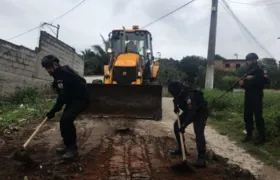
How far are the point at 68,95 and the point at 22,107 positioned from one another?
17.2 ft

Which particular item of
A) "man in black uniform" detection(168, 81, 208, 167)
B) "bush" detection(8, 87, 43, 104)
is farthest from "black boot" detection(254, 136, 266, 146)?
"bush" detection(8, 87, 43, 104)

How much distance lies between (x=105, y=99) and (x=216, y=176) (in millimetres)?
5072

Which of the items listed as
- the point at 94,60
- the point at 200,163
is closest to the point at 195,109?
the point at 200,163

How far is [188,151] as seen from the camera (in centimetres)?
654

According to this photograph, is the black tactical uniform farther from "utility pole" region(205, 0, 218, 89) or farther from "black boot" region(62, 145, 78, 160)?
"utility pole" region(205, 0, 218, 89)

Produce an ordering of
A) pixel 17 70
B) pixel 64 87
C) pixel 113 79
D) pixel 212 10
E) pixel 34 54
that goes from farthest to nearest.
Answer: pixel 212 10 < pixel 34 54 < pixel 17 70 < pixel 113 79 < pixel 64 87

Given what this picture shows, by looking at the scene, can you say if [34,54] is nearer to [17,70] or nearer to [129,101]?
[17,70]

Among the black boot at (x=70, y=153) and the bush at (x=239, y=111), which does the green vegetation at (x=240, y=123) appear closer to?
the bush at (x=239, y=111)

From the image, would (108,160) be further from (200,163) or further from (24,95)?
(24,95)

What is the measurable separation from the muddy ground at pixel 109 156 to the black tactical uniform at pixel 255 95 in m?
1.34

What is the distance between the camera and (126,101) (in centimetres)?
956

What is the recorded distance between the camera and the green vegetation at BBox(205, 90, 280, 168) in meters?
6.62

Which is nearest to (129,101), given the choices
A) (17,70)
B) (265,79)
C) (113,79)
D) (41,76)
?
(113,79)

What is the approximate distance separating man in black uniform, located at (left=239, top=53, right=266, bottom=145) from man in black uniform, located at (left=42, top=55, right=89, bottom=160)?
3435 millimetres
